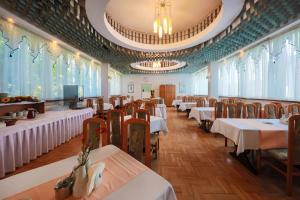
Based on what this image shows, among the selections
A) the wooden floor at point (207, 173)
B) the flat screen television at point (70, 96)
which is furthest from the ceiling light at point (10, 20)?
the wooden floor at point (207, 173)

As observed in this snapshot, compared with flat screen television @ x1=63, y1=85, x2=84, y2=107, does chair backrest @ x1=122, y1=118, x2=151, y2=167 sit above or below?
below

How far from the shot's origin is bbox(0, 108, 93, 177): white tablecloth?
281 cm

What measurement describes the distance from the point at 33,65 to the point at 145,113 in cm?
399

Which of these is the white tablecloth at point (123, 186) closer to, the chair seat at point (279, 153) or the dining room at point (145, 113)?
the dining room at point (145, 113)

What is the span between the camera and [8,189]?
1.02 m

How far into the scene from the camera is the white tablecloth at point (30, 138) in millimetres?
2807

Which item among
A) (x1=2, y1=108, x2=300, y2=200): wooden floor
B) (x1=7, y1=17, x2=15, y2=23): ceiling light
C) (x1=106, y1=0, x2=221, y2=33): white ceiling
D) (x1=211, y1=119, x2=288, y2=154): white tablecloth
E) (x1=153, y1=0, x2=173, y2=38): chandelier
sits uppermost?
(x1=106, y1=0, x2=221, y2=33): white ceiling

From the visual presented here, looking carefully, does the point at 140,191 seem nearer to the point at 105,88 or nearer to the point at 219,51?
the point at 219,51

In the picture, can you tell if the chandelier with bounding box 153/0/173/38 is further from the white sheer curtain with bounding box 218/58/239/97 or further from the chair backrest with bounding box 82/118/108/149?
the white sheer curtain with bounding box 218/58/239/97

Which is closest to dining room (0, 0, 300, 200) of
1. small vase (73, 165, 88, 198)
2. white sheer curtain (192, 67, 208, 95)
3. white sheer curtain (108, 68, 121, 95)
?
small vase (73, 165, 88, 198)

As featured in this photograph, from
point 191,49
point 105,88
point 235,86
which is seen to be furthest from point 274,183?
point 105,88

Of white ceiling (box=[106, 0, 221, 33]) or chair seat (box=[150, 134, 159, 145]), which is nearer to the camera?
chair seat (box=[150, 134, 159, 145])

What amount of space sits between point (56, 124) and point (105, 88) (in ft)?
19.3

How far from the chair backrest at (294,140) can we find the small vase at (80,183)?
2428 mm
